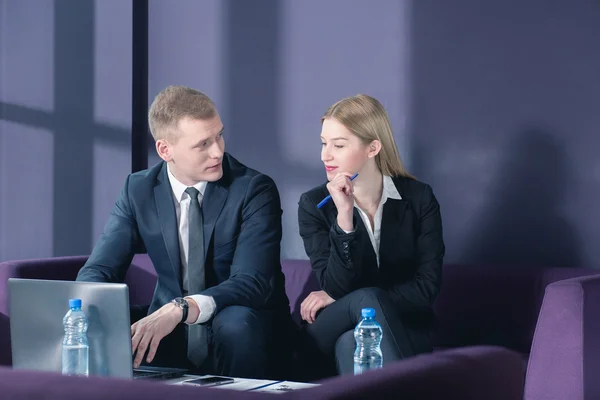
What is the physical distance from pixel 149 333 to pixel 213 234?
595 millimetres

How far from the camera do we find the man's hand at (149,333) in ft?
7.11

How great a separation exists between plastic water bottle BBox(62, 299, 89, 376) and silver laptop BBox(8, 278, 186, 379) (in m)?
0.01

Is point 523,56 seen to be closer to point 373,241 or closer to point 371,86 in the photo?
point 371,86

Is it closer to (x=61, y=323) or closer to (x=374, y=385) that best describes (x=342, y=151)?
(x=61, y=323)

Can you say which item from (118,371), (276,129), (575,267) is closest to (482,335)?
(575,267)

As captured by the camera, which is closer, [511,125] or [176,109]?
[176,109]

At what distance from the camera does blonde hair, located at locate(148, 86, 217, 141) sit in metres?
2.72

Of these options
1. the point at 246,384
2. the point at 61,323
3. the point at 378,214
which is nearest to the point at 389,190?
the point at 378,214

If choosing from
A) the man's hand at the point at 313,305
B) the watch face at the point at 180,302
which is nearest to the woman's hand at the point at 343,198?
the man's hand at the point at 313,305

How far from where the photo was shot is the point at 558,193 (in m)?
3.41

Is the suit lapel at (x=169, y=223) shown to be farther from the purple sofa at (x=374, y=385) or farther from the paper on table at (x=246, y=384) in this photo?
the purple sofa at (x=374, y=385)

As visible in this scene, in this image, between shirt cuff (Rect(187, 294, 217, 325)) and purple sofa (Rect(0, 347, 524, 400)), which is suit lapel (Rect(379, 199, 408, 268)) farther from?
purple sofa (Rect(0, 347, 524, 400))

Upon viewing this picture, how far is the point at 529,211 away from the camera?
3.48 metres

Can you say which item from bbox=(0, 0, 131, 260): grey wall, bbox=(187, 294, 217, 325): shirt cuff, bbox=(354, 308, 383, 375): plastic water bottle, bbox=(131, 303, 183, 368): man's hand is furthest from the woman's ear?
bbox=(0, 0, 131, 260): grey wall
